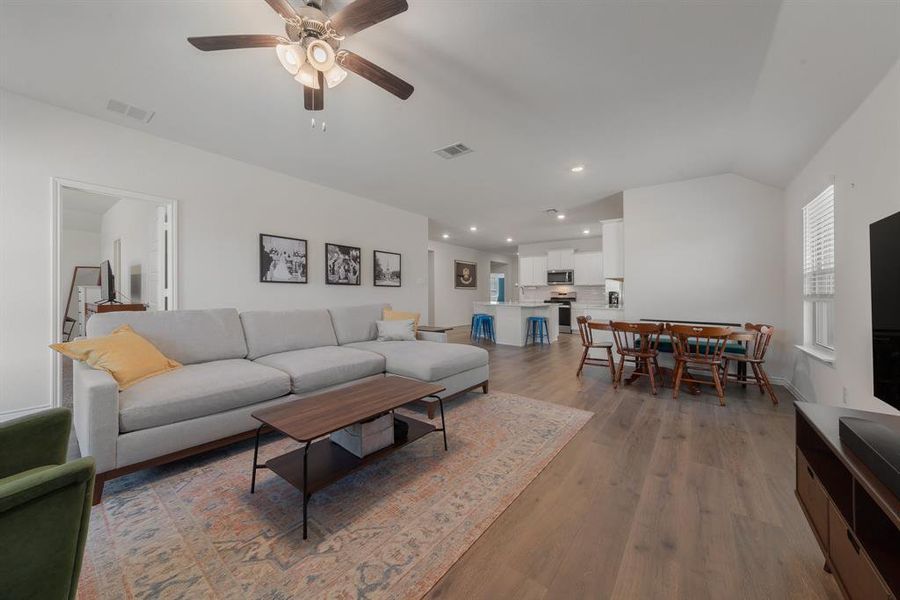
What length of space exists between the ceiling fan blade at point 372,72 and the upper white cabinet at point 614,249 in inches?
175

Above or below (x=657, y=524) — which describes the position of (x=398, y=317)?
above

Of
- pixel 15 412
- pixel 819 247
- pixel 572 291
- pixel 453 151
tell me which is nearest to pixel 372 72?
pixel 453 151

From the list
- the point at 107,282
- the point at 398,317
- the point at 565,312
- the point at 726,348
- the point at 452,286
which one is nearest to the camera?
the point at 726,348

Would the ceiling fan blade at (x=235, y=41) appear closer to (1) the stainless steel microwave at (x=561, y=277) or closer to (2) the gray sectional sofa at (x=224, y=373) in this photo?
(2) the gray sectional sofa at (x=224, y=373)

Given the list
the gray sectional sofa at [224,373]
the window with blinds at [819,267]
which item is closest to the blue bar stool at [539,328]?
the gray sectional sofa at [224,373]

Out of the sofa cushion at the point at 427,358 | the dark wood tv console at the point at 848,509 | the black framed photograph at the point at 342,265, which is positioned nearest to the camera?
the dark wood tv console at the point at 848,509

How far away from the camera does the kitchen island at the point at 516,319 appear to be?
6.87 meters

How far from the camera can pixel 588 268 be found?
8453 mm

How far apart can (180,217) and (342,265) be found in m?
2.02

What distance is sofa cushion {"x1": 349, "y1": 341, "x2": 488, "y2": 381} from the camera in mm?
2971

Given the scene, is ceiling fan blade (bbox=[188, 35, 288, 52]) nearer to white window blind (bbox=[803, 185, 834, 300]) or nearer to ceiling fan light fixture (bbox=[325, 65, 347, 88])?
ceiling fan light fixture (bbox=[325, 65, 347, 88])

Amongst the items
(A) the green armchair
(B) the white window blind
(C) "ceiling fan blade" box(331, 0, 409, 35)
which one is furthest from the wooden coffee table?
(B) the white window blind

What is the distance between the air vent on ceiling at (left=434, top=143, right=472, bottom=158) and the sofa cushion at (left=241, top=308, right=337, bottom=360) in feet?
7.43

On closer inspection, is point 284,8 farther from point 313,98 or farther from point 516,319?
point 516,319
